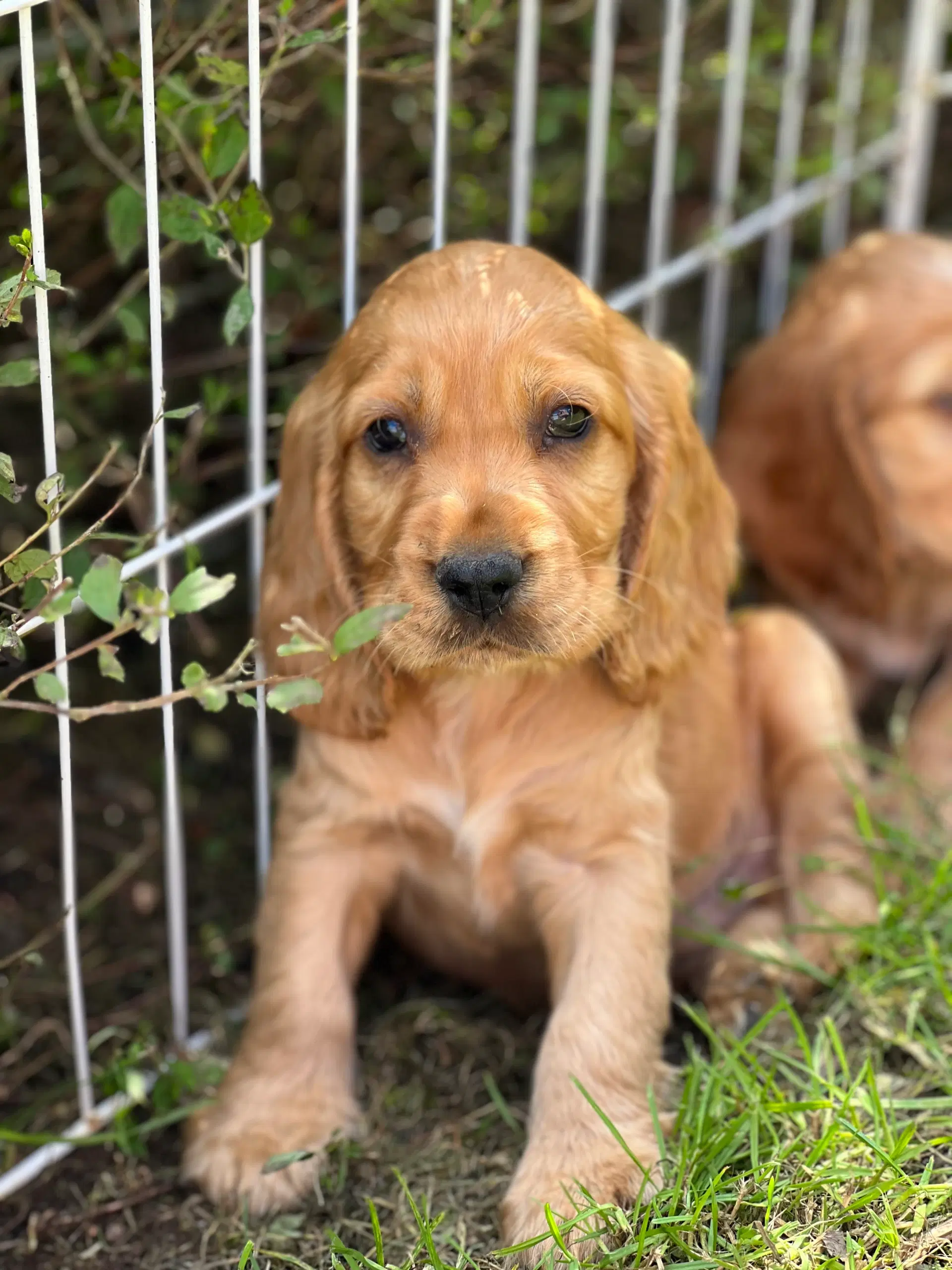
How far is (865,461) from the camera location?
387cm

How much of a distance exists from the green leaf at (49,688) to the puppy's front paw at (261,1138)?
3.44ft

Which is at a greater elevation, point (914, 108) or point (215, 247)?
point (215, 247)

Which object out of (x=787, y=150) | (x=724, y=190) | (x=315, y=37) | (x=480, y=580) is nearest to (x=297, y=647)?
(x=480, y=580)

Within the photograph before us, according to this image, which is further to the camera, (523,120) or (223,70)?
(523,120)

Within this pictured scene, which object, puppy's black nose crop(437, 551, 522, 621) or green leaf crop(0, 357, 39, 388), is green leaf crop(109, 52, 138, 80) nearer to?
green leaf crop(0, 357, 39, 388)

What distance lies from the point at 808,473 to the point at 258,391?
1710 mm

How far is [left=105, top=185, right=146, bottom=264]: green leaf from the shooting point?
8.76ft

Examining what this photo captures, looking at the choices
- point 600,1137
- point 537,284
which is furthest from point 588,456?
point 600,1137

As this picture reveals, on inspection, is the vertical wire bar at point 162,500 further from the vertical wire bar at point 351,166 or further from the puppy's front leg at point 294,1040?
the vertical wire bar at point 351,166

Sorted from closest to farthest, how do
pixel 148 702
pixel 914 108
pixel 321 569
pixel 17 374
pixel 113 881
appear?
1. pixel 148 702
2. pixel 17 374
3. pixel 321 569
4. pixel 113 881
5. pixel 914 108

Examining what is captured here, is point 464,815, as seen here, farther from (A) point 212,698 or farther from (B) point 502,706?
(A) point 212,698

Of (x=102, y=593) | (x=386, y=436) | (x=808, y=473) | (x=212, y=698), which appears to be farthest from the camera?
(x=808, y=473)

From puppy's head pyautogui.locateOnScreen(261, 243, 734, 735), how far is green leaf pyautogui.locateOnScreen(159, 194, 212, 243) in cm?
30

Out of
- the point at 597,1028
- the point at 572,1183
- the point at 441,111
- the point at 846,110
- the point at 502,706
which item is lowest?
the point at 572,1183
